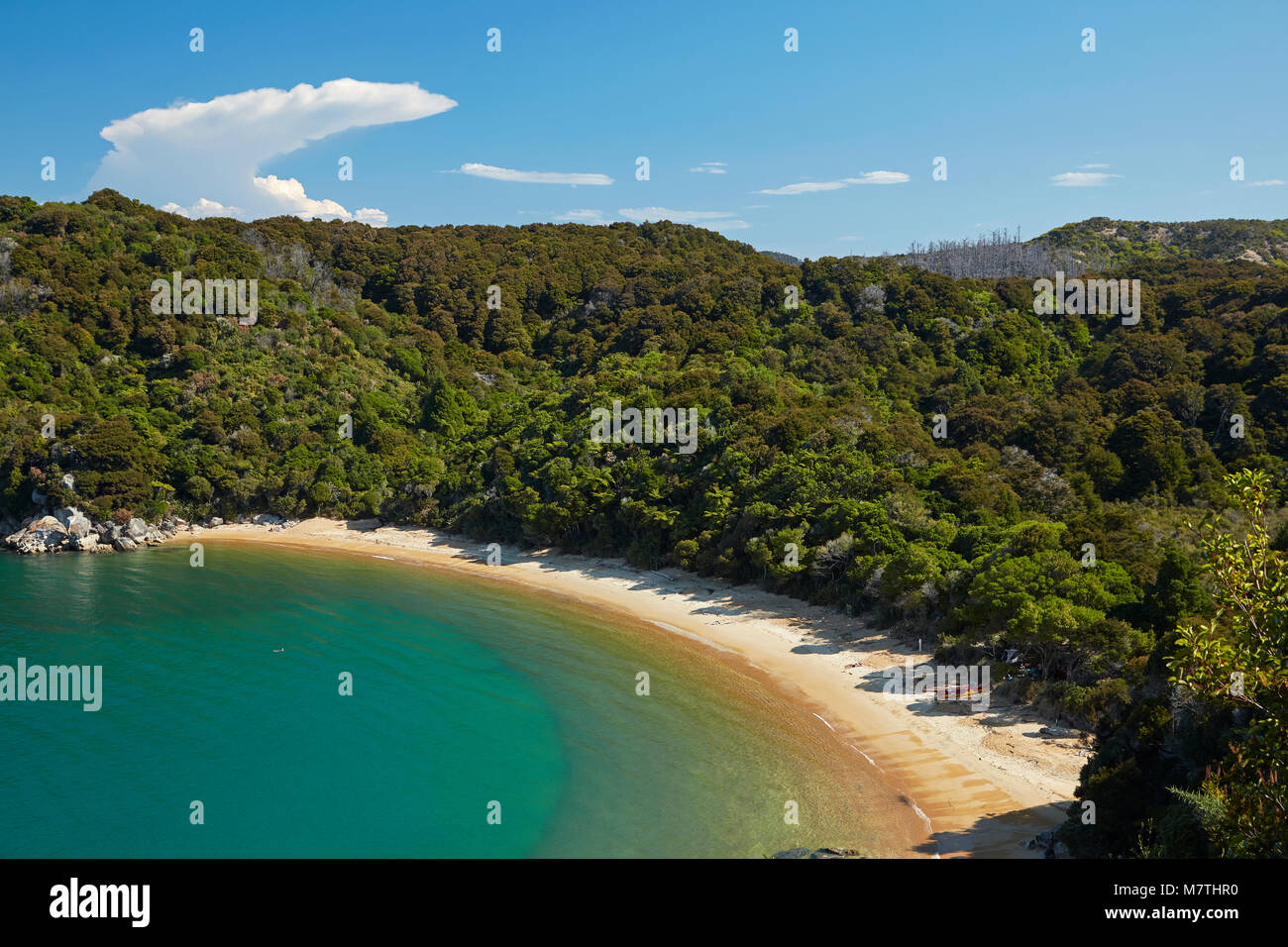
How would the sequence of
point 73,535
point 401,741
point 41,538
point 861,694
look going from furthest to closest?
point 73,535, point 41,538, point 861,694, point 401,741

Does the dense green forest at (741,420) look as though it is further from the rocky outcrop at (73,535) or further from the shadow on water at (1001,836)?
the shadow on water at (1001,836)

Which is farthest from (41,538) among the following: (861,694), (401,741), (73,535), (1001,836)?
(1001,836)

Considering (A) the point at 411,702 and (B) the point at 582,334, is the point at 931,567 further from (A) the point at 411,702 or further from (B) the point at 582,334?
(B) the point at 582,334

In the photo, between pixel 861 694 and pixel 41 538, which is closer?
pixel 861 694

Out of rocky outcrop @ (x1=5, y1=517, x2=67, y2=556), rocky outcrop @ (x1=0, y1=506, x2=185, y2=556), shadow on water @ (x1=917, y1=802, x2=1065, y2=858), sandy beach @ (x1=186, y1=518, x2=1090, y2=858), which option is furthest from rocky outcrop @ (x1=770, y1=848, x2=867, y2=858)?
rocky outcrop @ (x1=5, y1=517, x2=67, y2=556)

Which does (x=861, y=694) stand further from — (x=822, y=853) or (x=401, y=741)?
(x=401, y=741)

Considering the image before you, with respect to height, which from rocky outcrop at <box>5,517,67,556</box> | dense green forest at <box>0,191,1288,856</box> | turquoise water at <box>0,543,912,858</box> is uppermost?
dense green forest at <box>0,191,1288,856</box>

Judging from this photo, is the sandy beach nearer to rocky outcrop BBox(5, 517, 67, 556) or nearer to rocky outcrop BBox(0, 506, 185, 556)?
rocky outcrop BBox(0, 506, 185, 556)
